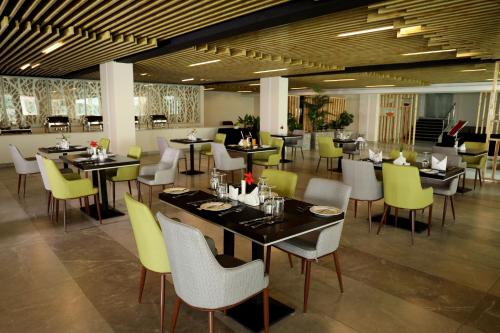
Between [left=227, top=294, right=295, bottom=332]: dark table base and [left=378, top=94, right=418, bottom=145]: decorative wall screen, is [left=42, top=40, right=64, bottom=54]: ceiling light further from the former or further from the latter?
[left=378, top=94, right=418, bottom=145]: decorative wall screen

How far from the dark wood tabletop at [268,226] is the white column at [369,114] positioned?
588 inches

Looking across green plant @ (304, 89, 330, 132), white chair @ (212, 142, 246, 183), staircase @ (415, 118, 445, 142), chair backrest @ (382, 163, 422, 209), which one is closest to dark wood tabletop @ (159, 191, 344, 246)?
chair backrest @ (382, 163, 422, 209)

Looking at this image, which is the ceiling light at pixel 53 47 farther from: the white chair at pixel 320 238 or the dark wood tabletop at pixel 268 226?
the white chair at pixel 320 238

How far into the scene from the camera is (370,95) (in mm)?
16609

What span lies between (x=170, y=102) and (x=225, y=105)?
547 cm

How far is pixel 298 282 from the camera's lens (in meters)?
3.17

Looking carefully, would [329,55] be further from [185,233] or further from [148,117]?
[148,117]

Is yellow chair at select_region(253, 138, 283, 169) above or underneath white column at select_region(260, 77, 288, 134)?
underneath

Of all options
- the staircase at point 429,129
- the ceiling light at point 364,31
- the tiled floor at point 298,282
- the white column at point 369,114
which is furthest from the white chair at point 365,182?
the staircase at point 429,129

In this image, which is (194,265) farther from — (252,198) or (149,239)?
(252,198)

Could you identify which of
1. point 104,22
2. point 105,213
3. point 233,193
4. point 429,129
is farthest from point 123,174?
point 429,129

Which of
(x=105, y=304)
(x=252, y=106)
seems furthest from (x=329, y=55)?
(x=252, y=106)

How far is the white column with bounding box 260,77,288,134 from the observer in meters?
11.5

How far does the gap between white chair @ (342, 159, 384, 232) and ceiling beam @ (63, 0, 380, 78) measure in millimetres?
1913
